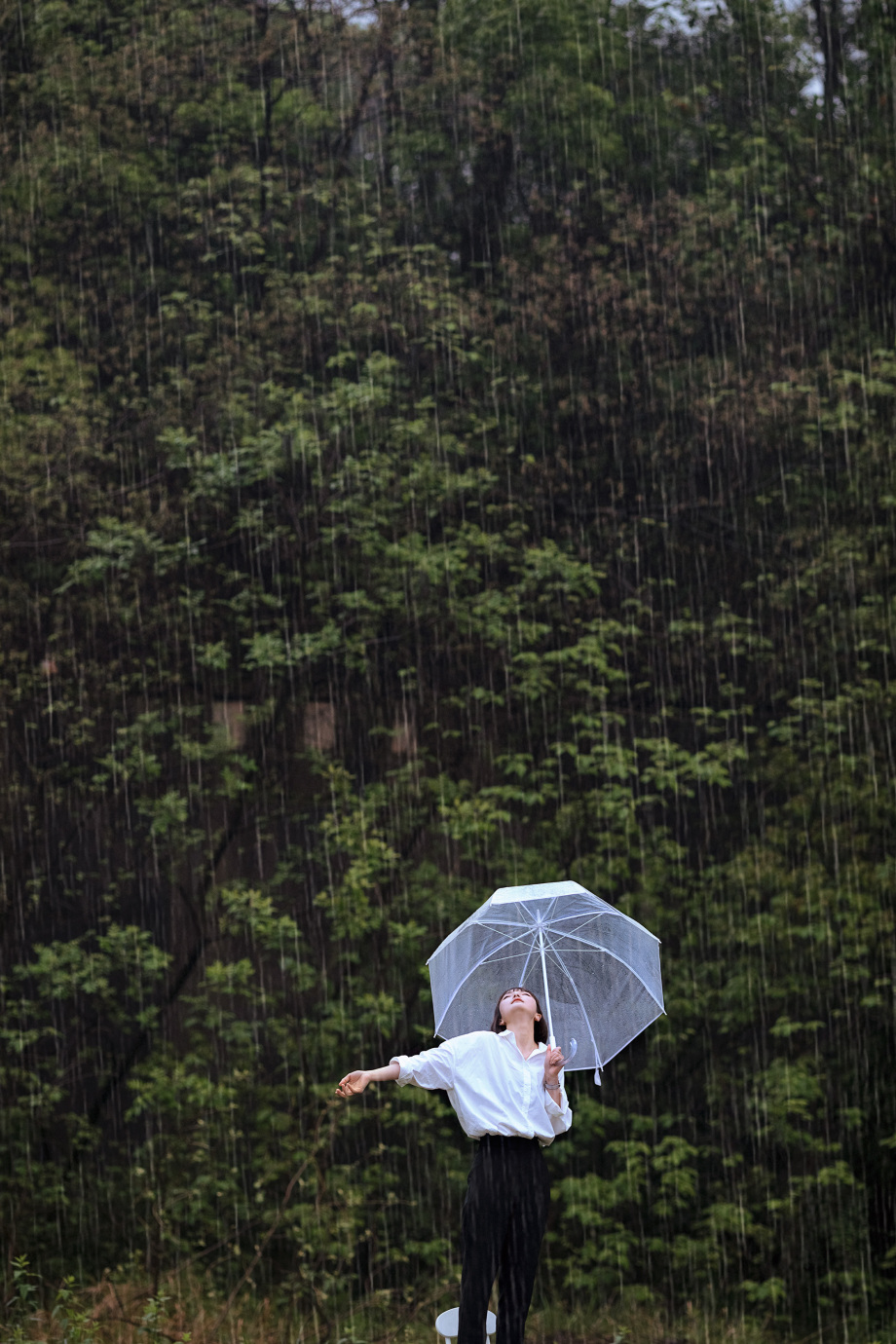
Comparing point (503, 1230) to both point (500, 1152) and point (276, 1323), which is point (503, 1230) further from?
point (276, 1323)

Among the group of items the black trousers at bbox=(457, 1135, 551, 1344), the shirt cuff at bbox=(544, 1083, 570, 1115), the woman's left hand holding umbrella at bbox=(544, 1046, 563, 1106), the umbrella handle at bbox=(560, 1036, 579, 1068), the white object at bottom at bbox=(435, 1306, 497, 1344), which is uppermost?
the woman's left hand holding umbrella at bbox=(544, 1046, 563, 1106)

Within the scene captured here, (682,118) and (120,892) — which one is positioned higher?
(682,118)

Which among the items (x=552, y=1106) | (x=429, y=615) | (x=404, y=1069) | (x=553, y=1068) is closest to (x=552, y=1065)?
(x=553, y=1068)

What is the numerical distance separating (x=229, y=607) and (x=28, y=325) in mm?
2657

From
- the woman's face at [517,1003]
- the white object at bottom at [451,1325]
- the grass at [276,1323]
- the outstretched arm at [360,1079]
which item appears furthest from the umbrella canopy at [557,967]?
the grass at [276,1323]

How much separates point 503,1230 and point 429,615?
591 centimetres

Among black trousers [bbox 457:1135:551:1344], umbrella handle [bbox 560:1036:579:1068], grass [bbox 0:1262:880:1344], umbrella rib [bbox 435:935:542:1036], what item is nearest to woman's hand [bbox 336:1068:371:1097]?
black trousers [bbox 457:1135:551:1344]

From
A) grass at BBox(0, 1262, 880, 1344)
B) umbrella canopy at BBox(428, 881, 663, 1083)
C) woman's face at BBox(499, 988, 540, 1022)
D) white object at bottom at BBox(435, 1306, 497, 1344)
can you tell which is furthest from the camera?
grass at BBox(0, 1262, 880, 1344)

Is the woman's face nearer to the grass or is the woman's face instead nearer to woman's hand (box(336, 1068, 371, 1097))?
woman's hand (box(336, 1068, 371, 1097))

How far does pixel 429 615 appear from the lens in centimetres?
947

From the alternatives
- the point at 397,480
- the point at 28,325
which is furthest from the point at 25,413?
the point at 397,480

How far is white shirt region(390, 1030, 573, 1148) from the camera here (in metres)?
3.96

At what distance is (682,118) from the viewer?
33.7 ft

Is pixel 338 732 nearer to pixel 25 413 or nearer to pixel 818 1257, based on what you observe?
pixel 25 413
